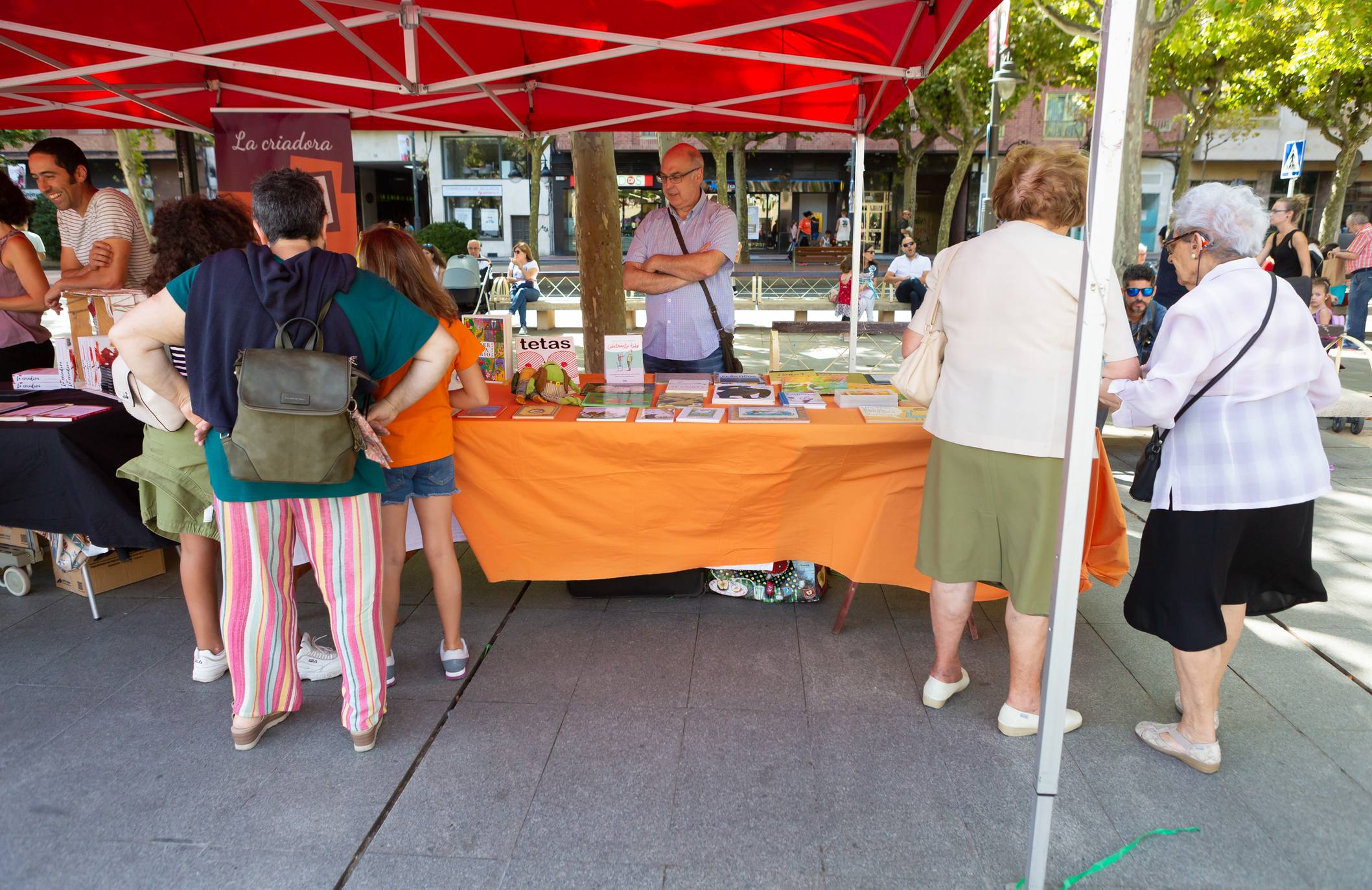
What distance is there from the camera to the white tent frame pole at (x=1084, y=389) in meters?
1.59

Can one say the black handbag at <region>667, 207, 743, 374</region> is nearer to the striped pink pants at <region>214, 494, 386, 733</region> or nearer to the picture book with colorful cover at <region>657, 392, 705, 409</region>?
the picture book with colorful cover at <region>657, 392, 705, 409</region>

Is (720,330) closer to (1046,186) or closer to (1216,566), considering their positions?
(1046,186)

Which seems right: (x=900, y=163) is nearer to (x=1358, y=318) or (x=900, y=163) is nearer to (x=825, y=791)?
(x=1358, y=318)

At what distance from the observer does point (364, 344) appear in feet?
7.39

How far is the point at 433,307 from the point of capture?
2.68m

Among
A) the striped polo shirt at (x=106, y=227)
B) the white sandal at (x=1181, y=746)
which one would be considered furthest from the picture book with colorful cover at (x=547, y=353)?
the white sandal at (x=1181, y=746)

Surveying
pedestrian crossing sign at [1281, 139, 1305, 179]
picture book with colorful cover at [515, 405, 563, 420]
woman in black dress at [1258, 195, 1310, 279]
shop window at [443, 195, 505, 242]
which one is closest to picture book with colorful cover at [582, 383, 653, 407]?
picture book with colorful cover at [515, 405, 563, 420]

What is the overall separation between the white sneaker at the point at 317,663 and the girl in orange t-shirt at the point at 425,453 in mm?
197

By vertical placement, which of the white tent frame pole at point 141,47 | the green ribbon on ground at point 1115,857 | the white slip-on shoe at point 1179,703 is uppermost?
the white tent frame pole at point 141,47

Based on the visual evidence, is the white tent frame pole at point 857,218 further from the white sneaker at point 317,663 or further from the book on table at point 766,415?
the white sneaker at point 317,663

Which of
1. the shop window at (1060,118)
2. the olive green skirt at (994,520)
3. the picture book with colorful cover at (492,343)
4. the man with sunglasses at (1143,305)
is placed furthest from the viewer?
the shop window at (1060,118)

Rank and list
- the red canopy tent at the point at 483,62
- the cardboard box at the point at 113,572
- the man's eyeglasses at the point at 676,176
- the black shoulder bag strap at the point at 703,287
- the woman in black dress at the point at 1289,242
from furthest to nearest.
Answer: the woman in black dress at the point at 1289,242 < the black shoulder bag strap at the point at 703,287 < the man's eyeglasses at the point at 676,176 < the cardboard box at the point at 113,572 < the red canopy tent at the point at 483,62

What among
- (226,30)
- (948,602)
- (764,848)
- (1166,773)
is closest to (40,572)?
(226,30)

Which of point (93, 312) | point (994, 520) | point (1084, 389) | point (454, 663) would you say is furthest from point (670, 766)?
point (93, 312)
